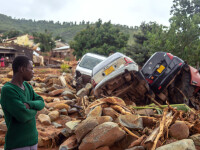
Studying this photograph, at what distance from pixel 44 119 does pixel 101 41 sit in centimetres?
1990

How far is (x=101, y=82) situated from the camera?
5.57 meters

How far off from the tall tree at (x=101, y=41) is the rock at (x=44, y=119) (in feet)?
57.8

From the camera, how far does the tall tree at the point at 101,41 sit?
74.5ft

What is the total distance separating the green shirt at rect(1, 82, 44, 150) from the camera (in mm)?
1772

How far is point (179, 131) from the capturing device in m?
3.07

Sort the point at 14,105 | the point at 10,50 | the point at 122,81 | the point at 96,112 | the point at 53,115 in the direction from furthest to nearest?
the point at 10,50 < the point at 122,81 < the point at 53,115 < the point at 96,112 < the point at 14,105

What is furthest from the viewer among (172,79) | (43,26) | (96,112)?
(43,26)

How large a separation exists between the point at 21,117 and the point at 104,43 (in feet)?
70.5

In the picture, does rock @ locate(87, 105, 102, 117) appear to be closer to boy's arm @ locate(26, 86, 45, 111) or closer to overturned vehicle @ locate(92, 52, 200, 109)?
overturned vehicle @ locate(92, 52, 200, 109)

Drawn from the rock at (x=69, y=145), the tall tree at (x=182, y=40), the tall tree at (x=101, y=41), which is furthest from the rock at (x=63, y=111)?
the tall tree at (x=101, y=41)

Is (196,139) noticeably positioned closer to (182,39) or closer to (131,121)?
(131,121)

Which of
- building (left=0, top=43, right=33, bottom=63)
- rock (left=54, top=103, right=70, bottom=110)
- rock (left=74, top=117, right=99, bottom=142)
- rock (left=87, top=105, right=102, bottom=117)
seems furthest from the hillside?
rock (left=74, top=117, right=99, bottom=142)

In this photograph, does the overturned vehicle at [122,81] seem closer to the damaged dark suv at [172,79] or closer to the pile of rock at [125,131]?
the damaged dark suv at [172,79]

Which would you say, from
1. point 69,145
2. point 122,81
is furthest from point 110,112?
point 122,81
